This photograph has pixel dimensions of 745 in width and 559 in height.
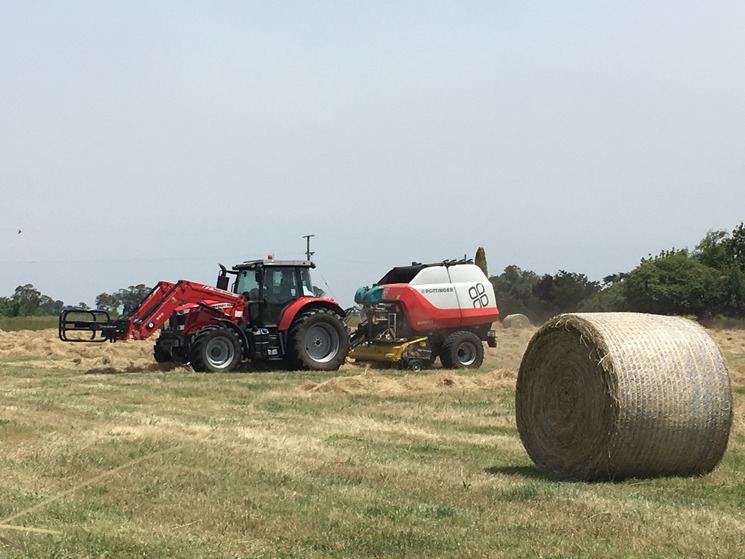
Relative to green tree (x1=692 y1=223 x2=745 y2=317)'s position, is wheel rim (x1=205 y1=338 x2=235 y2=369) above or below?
below

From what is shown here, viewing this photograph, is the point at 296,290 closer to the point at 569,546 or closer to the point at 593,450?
the point at 593,450

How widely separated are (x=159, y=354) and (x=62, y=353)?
197 inches

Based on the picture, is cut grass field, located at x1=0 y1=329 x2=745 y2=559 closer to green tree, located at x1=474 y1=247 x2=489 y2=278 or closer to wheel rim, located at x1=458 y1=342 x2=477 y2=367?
wheel rim, located at x1=458 y1=342 x2=477 y2=367

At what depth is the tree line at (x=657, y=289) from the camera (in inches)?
1777

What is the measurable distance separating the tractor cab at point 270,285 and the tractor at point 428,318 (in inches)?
63.7

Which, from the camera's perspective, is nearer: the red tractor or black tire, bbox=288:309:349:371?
the red tractor

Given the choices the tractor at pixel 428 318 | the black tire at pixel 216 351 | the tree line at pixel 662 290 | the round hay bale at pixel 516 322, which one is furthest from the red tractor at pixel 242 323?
the tree line at pixel 662 290

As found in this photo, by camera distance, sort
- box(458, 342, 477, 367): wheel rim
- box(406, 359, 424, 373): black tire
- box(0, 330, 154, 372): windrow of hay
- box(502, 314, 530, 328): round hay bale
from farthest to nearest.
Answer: box(502, 314, 530, 328): round hay bale < box(0, 330, 154, 372): windrow of hay < box(458, 342, 477, 367): wheel rim < box(406, 359, 424, 373): black tire

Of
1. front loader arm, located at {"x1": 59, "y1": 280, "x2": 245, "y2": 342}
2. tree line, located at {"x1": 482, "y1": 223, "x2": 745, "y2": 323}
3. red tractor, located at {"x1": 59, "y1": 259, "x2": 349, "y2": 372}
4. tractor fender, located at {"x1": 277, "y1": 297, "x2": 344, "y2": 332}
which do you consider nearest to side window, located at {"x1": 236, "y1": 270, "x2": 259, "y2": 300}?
red tractor, located at {"x1": 59, "y1": 259, "x2": 349, "y2": 372}

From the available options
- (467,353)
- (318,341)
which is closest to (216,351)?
(318,341)

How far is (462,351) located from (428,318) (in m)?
1.02

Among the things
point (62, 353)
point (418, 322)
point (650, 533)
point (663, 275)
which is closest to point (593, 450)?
point (650, 533)

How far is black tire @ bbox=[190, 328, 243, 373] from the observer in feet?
66.0

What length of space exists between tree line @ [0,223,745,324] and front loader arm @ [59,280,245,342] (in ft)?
66.4
